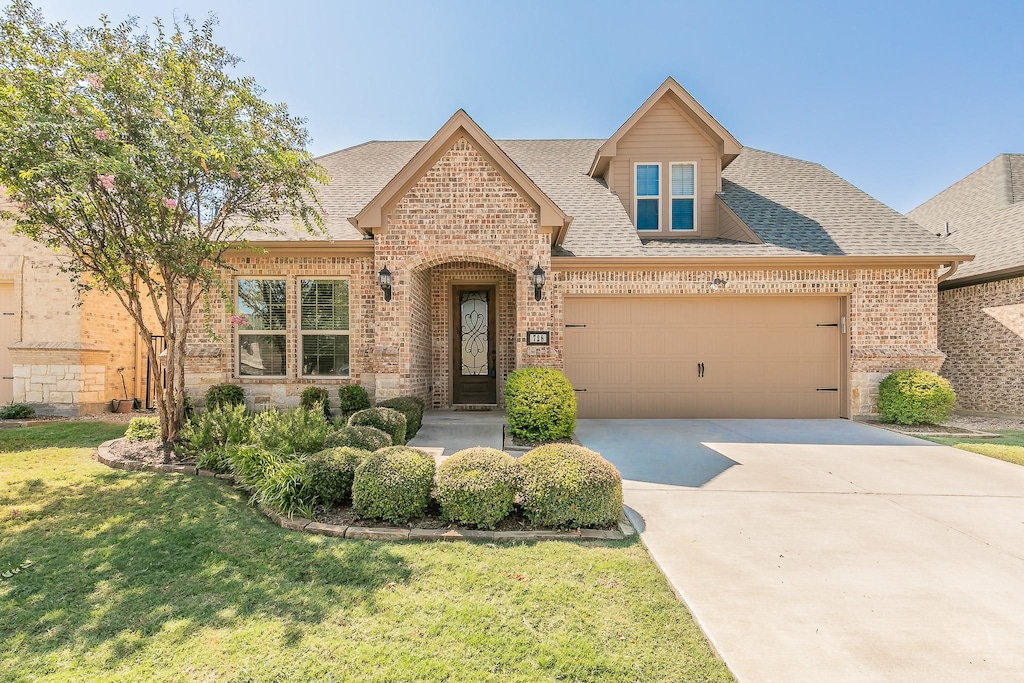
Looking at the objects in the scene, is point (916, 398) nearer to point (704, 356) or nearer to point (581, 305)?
point (704, 356)

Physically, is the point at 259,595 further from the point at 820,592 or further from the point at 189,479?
the point at 820,592

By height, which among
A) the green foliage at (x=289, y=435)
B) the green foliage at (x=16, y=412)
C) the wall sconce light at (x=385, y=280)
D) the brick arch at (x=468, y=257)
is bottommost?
the green foliage at (x=16, y=412)

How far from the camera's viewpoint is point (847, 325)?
9102 mm

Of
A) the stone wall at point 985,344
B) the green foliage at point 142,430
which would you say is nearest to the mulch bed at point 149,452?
the green foliage at point 142,430

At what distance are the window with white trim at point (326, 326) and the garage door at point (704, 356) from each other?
4.47 m

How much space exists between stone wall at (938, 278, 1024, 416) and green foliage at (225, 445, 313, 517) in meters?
13.6

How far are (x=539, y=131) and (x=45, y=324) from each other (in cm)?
1311

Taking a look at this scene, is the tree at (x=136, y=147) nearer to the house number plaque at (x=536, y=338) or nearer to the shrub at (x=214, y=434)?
the shrub at (x=214, y=434)

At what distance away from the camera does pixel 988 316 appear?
10023 mm

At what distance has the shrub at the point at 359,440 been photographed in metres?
4.89

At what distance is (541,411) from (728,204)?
24.3ft

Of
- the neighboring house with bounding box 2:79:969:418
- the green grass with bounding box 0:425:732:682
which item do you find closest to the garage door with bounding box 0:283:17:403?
the neighboring house with bounding box 2:79:969:418

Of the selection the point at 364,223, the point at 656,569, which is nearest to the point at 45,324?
the point at 364,223

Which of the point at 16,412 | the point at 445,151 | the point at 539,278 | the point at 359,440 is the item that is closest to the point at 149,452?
the point at 359,440
